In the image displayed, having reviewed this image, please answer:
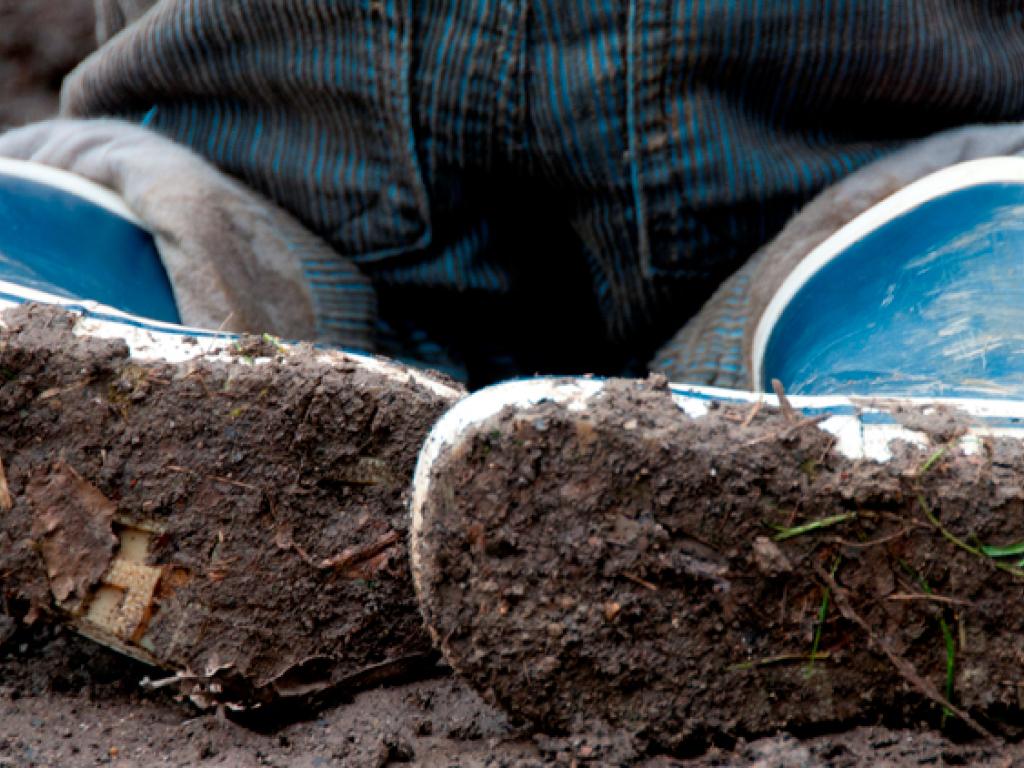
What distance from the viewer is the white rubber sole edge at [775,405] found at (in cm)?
66

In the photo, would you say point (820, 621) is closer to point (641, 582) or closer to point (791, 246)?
point (641, 582)

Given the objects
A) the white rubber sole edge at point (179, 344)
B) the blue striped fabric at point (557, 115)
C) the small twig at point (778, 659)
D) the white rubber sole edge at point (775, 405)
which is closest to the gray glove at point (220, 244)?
the blue striped fabric at point (557, 115)

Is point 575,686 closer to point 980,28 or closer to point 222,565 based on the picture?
point 222,565

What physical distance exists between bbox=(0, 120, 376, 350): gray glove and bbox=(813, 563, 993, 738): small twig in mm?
598

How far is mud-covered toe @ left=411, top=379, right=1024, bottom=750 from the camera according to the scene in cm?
64

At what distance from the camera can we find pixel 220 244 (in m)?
1.08

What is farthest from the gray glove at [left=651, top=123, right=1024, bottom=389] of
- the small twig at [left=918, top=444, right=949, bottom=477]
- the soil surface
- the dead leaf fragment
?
the soil surface

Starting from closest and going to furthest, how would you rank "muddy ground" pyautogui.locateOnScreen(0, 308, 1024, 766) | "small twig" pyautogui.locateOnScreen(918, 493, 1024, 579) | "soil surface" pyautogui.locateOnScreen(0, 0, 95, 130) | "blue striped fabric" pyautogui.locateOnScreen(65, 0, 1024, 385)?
"small twig" pyautogui.locateOnScreen(918, 493, 1024, 579)
"muddy ground" pyautogui.locateOnScreen(0, 308, 1024, 766)
"blue striped fabric" pyautogui.locateOnScreen(65, 0, 1024, 385)
"soil surface" pyautogui.locateOnScreen(0, 0, 95, 130)

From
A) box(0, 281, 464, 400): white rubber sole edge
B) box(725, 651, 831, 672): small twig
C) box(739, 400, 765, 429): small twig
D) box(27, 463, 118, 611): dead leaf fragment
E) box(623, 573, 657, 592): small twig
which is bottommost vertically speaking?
box(27, 463, 118, 611): dead leaf fragment

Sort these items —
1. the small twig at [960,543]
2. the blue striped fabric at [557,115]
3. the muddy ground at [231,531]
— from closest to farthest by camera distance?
1. the small twig at [960,543]
2. the muddy ground at [231,531]
3. the blue striped fabric at [557,115]

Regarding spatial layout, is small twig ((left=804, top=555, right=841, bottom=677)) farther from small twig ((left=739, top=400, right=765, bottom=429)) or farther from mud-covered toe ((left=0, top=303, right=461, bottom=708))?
mud-covered toe ((left=0, top=303, right=461, bottom=708))

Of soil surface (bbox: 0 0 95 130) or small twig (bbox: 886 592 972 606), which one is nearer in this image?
small twig (bbox: 886 592 972 606)

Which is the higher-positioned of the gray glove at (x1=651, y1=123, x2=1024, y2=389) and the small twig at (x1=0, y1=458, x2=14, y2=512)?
the gray glove at (x1=651, y1=123, x2=1024, y2=389)

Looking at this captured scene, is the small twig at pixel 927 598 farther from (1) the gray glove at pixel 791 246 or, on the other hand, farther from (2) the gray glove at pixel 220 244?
(2) the gray glove at pixel 220 244
